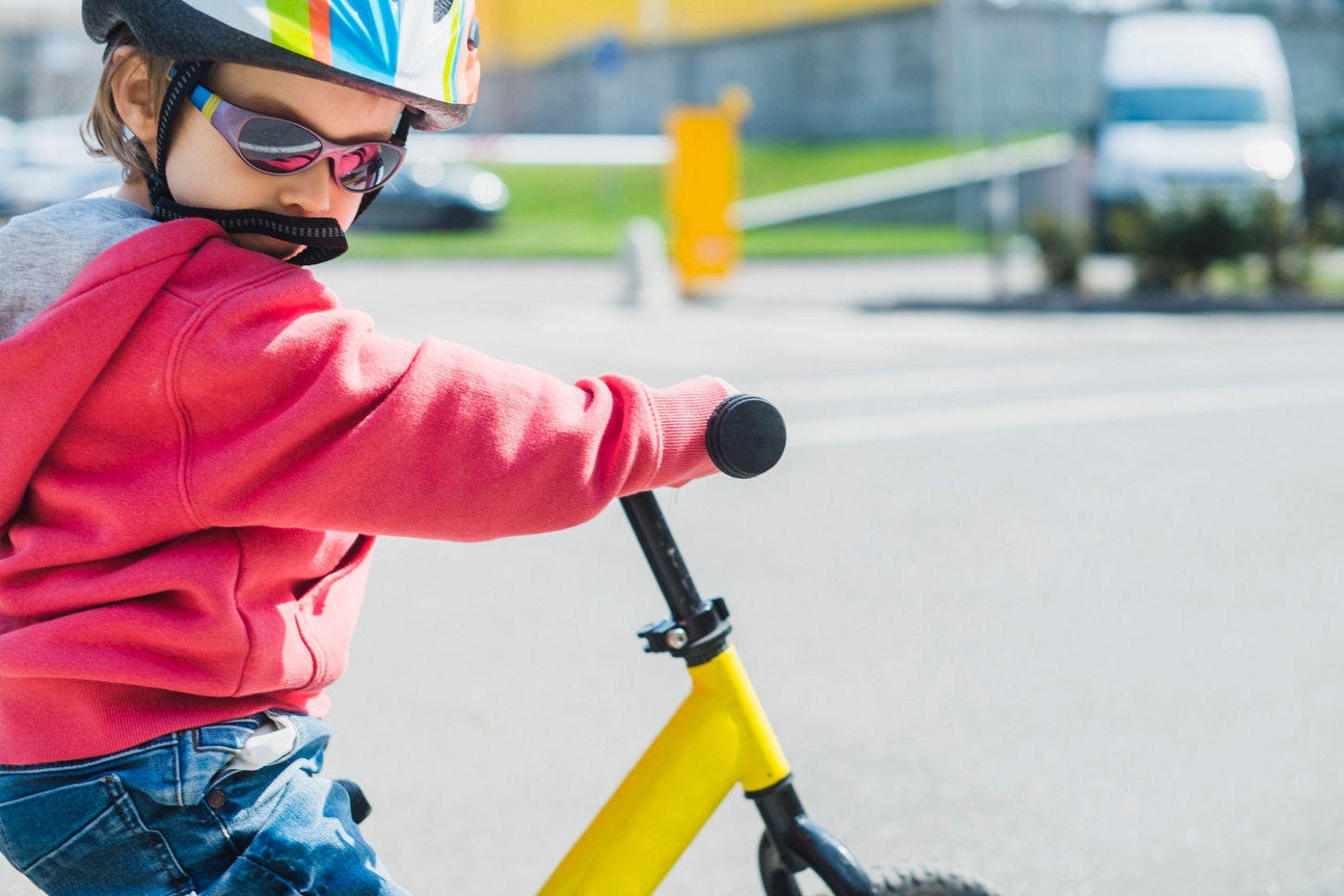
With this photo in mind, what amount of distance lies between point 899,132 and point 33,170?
63.2ft

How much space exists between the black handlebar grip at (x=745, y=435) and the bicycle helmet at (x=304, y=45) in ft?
1.48

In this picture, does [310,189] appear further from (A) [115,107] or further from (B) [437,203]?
(B) [437,203]

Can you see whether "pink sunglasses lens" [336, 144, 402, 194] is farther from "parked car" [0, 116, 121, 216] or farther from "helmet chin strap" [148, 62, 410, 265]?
"parked car" [0, 116, 121, 216]

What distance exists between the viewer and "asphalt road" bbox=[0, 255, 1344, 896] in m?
3.16

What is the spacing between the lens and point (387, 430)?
1401 millimetres

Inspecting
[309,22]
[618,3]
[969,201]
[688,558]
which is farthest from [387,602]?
[618,3]

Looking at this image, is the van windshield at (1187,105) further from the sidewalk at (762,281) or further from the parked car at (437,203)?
the parked car at (437,203)

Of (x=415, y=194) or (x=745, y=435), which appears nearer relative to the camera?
(x=745, y=435)

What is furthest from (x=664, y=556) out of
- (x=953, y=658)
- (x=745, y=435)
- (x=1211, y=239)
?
(x=1211, y=239)

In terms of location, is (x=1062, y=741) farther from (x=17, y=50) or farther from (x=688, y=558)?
(x=17, y=50)

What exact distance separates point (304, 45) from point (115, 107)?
313 millimetres

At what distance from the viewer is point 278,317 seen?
1404mm

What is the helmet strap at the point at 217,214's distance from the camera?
147cm

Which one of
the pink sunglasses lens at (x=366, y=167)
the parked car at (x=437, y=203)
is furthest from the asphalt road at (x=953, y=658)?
the parked car at (x=437, y=203)
